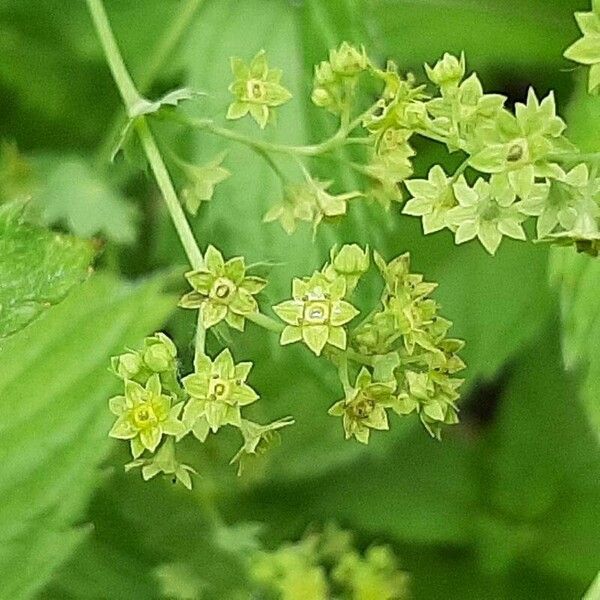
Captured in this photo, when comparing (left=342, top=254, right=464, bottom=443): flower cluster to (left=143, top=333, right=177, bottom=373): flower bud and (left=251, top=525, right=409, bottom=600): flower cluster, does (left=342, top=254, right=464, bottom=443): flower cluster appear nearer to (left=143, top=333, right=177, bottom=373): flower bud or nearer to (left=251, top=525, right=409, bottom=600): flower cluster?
(left=143, top=333, right=177, bottom=373): flower bud

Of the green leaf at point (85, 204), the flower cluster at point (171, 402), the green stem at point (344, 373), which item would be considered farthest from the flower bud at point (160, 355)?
the green leaf at point (85, 204)

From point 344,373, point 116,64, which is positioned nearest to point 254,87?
point 116,64

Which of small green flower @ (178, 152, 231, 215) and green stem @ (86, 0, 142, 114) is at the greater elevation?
green stem @ (86, 0, 142, 114)

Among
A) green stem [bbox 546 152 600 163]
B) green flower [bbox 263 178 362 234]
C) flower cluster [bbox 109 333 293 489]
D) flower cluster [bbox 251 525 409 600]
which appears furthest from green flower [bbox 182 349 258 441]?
flower cluster [bbox 251 525 409 600]

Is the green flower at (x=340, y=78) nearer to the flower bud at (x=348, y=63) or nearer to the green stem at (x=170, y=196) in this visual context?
the flower bud at (x=348, y=63)

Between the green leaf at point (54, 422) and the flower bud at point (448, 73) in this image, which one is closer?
the flower bud at point (448, 73)

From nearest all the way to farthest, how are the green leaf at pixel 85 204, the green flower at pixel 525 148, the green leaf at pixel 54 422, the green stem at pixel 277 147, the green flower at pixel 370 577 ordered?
1. the green flower at pixel 525 148
2. the green stem at pixel 277 147
3. the green leaf at pixel 54 422
4. the green flower at pixel 370 577
5. the green leaf at pixel 85 204

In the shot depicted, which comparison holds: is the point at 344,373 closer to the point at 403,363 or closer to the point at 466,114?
the point at 403,363
